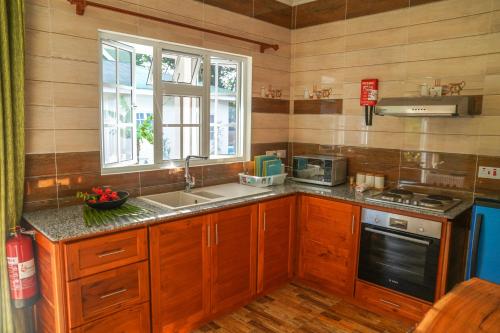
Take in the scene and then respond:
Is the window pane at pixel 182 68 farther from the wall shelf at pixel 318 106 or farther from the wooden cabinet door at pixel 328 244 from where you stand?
the wooden cabinet door at pixel 328 244

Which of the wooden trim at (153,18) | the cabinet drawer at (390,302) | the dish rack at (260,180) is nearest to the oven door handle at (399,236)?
the cabinet drawer at (390,302)

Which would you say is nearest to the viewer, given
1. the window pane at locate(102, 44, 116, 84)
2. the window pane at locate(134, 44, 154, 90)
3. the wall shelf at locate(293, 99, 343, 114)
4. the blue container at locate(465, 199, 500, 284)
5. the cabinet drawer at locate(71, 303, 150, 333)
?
the cabinet drawer at locate(71, 303, 150, 333)

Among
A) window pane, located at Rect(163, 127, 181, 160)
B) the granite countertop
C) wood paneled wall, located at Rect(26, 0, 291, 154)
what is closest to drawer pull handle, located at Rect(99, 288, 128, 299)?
the granite countertop

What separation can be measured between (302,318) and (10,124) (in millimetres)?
2278

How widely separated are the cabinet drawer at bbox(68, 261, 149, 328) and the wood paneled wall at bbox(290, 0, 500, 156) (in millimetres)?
2225

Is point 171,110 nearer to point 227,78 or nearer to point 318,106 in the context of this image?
point 227,78

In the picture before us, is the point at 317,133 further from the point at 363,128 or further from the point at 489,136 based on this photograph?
the point at 489,136

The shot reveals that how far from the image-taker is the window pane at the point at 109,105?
2609 mm

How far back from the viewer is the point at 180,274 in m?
2.32

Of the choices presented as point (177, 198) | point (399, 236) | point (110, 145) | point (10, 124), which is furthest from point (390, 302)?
point (10, 124)

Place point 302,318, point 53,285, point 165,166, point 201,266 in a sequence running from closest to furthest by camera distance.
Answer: point 53,285 < point 201,266 < point 302,318 < point 165,166

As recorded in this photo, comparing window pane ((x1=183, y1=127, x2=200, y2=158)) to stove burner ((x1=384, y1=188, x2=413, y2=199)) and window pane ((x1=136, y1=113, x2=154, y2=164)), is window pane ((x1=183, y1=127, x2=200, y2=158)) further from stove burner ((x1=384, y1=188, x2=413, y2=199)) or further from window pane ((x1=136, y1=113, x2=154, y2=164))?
stove burner ((x1=384, y1=188, x2=413, y2=199))

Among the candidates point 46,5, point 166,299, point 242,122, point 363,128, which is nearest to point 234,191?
point 242,122

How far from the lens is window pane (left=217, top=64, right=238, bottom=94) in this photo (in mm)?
3326
